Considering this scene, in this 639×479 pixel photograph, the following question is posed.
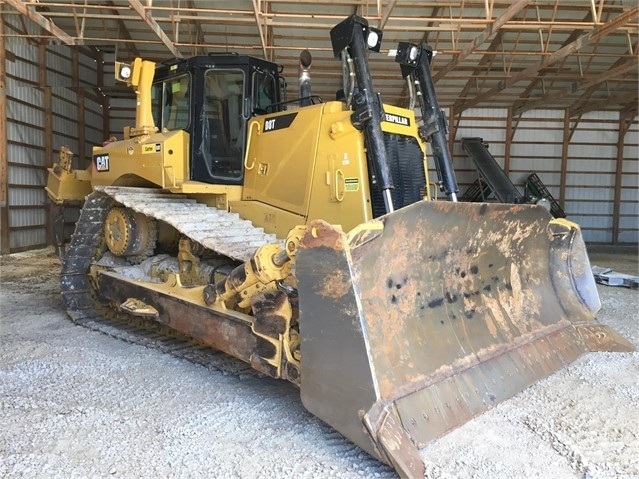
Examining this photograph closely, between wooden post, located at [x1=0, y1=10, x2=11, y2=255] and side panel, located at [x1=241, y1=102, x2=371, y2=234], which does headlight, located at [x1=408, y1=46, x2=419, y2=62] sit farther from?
wooden post, located at [x1=0, y1=10, x2=11, y2=255]

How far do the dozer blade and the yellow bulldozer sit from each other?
1 cm

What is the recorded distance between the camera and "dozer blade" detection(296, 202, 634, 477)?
2531 mm

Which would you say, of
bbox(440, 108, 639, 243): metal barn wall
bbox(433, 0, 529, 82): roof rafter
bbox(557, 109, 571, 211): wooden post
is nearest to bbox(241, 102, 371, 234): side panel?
bbox(433, 0, 529, 82): roof rafter

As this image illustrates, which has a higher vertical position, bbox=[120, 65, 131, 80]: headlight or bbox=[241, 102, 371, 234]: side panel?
bbox=[120, 65, 131, 80]: headlight

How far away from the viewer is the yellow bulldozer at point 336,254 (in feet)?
8.66

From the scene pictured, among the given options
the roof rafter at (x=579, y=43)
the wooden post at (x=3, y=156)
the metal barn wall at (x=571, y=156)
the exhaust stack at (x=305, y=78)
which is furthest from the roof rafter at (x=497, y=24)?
the wooden post at (x=3, y=156)

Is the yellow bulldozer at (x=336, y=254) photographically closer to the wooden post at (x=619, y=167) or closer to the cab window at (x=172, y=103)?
the cab window at (x=172, y=103)

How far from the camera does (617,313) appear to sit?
19.7ft

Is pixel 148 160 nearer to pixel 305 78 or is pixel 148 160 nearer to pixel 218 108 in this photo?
pixel 218 108

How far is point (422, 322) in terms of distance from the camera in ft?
10.0

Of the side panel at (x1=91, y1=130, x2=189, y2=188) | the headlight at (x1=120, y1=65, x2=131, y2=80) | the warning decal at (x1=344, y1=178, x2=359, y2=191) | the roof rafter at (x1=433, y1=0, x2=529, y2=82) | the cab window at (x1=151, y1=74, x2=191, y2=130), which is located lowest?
the warning decal at (x1=344, y1=178, x2=359, y2=191)

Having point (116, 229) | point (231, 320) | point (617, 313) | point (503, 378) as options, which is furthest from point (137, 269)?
point (617, 313)

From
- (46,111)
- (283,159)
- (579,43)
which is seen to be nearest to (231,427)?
(283,159)

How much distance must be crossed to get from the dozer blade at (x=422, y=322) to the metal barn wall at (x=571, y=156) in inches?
517
